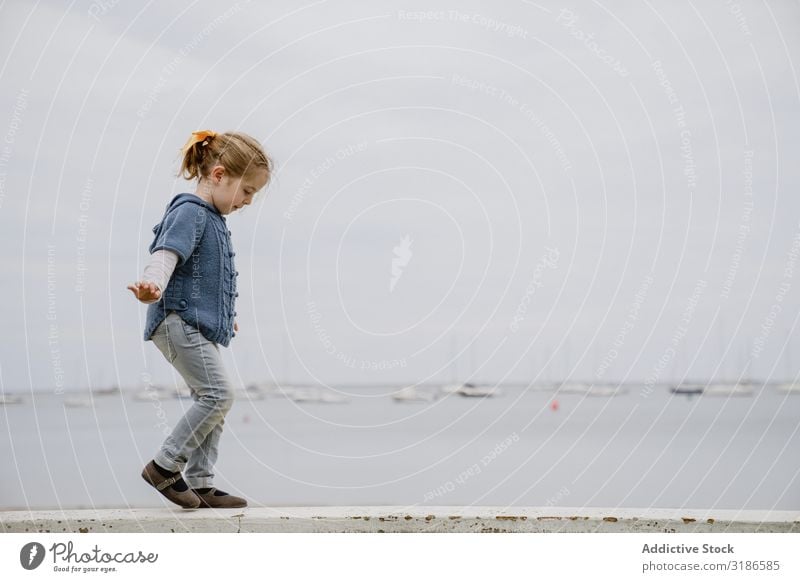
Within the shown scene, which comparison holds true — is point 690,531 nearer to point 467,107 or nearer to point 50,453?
point 467,107

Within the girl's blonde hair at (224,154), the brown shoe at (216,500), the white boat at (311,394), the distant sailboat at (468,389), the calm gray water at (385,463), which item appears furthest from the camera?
the calm gray water at (385,463)

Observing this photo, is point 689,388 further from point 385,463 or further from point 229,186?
point 229,186

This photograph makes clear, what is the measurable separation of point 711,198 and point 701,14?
0.83 meters

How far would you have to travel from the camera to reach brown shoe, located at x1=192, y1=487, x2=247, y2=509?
140 inches

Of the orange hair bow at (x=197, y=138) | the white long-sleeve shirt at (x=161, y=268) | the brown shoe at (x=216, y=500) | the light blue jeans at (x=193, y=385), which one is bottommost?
the brown shoe at (x=216, y=500)

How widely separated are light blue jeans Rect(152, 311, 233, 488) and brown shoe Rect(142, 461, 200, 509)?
4 cm

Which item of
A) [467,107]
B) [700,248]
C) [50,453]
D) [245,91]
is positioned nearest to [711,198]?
[700,248]

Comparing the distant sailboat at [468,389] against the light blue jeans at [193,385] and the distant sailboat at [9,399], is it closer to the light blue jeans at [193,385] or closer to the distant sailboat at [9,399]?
the light blue jeans at [193,385]

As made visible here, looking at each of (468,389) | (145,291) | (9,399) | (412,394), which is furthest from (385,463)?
(145,291)

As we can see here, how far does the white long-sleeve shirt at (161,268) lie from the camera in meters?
3.34

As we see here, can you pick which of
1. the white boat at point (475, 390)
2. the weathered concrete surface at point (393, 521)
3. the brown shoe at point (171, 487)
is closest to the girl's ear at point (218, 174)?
the brown shoe at point (171, 487)

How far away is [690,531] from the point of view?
3572 mm

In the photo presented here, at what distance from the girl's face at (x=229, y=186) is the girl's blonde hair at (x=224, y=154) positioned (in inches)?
0.7

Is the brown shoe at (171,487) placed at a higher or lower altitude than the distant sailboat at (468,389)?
lower
